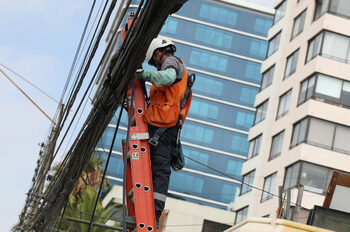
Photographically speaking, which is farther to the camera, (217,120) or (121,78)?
(217,120)

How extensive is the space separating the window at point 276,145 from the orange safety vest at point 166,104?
138 ft

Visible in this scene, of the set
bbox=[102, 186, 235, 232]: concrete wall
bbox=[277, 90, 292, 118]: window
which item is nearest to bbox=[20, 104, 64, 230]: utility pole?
bbox=[277, 90, 292, 118]: window

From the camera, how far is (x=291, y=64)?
52750mm

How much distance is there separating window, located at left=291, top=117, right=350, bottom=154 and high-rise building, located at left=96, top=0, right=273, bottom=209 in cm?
6121

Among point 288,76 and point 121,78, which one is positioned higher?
point 288,76

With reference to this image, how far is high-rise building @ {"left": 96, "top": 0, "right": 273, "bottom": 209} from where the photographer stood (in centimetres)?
10981

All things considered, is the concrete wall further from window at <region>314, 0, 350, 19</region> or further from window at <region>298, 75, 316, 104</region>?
window at <region>314, 0, 350, 19</region>

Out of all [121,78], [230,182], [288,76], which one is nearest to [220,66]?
[230,182]

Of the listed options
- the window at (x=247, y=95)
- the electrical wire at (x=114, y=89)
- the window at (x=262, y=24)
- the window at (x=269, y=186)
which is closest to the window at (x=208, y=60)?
the window at (x=247, y=95)

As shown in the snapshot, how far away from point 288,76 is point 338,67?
5.39 m

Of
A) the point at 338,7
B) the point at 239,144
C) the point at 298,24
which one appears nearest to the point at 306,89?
the point at 338,7

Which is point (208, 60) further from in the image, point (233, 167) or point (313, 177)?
point (313, 177)

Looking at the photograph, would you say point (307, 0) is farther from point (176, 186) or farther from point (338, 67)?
point (176, 186)

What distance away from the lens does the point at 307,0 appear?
171 ft
